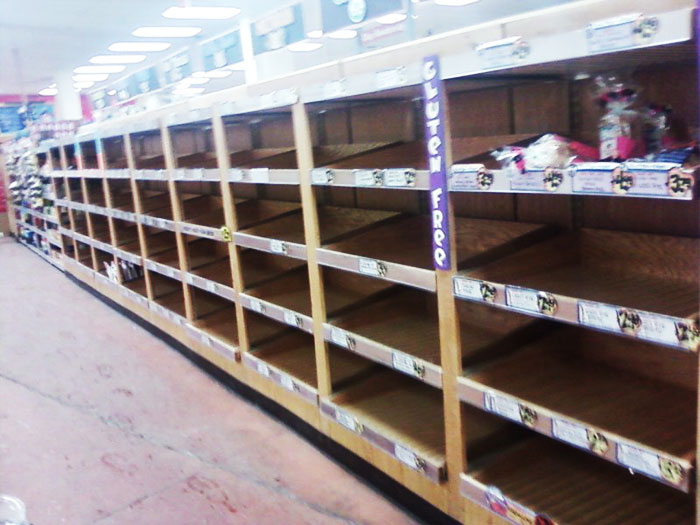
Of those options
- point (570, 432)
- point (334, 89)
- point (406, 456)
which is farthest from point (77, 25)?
point (570, 432)

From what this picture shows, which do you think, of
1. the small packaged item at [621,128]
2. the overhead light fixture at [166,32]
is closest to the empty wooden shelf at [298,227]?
the small packaged item at [621,128]

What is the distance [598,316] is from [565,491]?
0.69m

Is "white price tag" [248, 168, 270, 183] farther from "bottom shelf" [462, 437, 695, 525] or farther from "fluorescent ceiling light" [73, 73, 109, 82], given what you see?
"fluorescent ceiling light" [73, 73, 109, 82]

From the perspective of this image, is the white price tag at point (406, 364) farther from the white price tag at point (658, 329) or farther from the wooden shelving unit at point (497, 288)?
the white price tag at point (658, 329)

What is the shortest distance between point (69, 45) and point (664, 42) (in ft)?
39.1

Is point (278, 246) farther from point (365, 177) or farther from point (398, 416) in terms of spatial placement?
point (398, 416)

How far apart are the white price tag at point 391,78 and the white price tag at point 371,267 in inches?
23.8

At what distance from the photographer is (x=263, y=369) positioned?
3.16 m

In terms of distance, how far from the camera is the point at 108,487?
2.67m

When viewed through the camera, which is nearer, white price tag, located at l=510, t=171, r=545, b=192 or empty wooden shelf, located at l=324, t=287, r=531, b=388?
white price tag, located at l=510, t=171, r=545, b=192

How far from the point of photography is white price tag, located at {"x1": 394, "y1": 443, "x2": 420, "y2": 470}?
2174mm

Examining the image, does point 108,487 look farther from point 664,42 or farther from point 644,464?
point 664,42

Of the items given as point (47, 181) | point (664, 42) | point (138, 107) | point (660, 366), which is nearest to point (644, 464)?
point (660, 366)

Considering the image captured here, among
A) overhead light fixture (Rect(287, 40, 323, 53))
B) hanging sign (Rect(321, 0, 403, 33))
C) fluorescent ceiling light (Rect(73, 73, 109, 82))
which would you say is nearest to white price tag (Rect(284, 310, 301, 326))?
hanging sign (Rect(321, 0, 403, 33))
